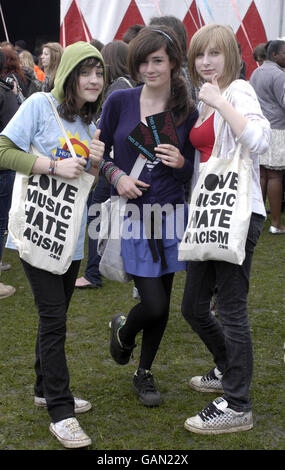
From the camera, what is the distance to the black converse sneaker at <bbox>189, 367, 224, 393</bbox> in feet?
11.4

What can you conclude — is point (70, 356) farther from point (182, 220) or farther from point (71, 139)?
point (71, 139)

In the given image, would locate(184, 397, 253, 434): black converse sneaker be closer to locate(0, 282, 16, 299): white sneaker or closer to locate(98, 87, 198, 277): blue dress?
locate(98, 87, 198, 277): blue dress

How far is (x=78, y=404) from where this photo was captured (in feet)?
10.7

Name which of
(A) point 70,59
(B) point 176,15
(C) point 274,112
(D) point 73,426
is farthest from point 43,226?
(B) point 176,15

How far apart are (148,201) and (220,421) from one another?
1.10 meters

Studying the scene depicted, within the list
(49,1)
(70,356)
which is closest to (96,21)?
(70,356)

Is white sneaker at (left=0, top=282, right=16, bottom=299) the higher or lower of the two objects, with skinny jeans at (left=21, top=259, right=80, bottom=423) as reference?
lower

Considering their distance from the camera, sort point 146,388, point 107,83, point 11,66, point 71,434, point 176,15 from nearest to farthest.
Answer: point 71,434, point 146,388, point 107,83, point 11,66, point 176,15

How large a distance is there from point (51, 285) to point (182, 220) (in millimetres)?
766

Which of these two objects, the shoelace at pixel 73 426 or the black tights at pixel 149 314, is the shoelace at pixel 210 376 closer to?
the black tights at pixel 149 314

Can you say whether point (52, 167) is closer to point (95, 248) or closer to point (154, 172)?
point (154, 172)

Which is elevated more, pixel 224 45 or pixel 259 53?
pixel 224 45

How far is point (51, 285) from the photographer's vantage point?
2859mm

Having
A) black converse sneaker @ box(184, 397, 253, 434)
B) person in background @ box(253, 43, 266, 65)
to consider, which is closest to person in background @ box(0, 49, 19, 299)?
black converse sneaker @ box(184, 397, 253, 434)
